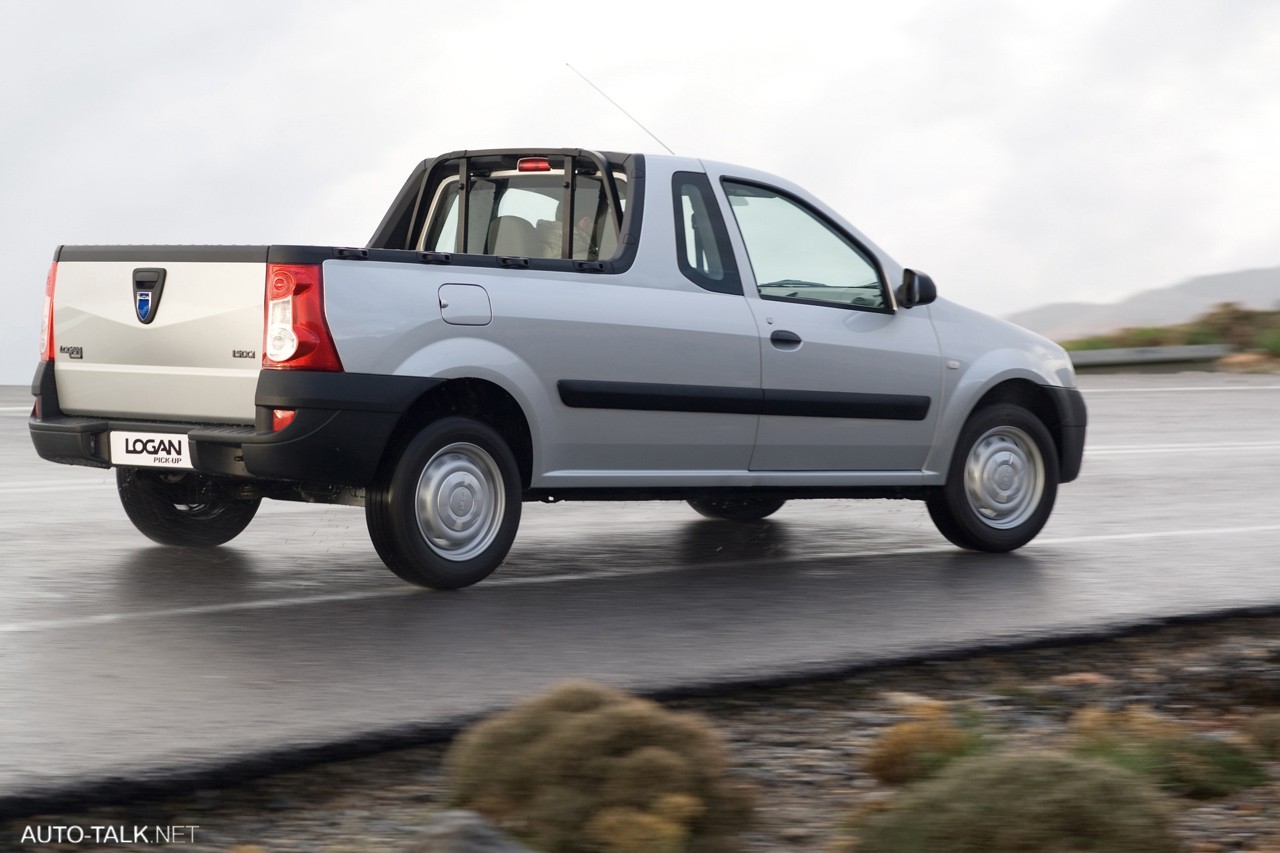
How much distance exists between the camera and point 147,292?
711 cm

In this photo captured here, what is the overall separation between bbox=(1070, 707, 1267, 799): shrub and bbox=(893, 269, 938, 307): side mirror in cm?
379

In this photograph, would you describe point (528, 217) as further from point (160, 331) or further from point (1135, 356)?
point (1135, 356)

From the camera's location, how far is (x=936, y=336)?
855 centimetres

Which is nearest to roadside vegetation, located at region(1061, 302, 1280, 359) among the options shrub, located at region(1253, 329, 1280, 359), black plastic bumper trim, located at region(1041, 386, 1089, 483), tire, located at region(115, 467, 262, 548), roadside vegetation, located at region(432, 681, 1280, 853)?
shrub, located at region(1253, 329, 1280, 359)

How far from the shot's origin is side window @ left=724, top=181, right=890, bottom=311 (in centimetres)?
814

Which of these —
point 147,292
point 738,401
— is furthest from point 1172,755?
point 147,292

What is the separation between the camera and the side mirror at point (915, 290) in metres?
8.39

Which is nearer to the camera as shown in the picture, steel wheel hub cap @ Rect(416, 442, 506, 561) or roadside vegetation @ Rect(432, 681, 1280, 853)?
roadside vegetation @ Rect(432, 681, 1280, 853)

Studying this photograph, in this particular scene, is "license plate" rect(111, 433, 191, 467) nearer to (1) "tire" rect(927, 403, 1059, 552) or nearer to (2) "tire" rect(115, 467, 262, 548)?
(2) "tire" rect(115, 467, 262, 548)

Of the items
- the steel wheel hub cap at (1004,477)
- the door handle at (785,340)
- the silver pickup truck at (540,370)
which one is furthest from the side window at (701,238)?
the steel wheel hub cap at (1004,477)

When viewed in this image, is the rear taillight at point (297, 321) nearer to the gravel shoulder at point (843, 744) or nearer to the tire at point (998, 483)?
the gravel shoulder at point (843, 744)

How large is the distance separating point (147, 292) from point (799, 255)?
9.95 ft

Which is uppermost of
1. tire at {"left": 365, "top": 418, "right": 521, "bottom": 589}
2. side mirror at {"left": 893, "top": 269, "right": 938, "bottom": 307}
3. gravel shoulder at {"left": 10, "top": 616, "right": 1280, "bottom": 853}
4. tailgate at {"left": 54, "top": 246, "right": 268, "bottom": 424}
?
side mirror at {"left": 893, "top": 269, "right": 938, "bottom": 307}

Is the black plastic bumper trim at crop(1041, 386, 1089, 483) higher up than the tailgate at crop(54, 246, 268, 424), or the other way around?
the tailgate at crop(54, 246, 268, 424)
